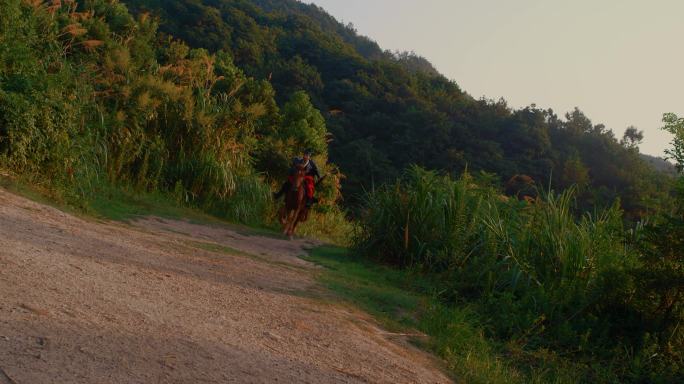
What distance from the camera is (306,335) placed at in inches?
228

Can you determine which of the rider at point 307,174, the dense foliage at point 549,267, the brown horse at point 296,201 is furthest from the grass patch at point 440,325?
the rider at point 307,174

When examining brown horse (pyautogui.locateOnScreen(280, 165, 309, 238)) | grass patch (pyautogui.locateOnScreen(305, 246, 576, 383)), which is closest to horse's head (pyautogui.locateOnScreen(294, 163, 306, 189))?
brown horse (pyautogui.locateOnScreen(280, 165, 309, 238))

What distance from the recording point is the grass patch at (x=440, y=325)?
21.3ft

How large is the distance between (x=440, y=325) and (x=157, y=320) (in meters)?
3.48

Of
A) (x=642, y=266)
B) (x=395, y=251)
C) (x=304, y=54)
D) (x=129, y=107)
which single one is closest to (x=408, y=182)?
(x=395, y=251)

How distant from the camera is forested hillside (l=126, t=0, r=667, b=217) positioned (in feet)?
112

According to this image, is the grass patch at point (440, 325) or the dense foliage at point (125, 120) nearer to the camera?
the grass patch at point (440, 325)

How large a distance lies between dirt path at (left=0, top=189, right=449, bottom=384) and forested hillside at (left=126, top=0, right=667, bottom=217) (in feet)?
74.3

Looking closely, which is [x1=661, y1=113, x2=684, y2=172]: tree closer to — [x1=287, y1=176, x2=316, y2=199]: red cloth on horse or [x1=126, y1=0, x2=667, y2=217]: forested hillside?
[x1=287, y1=176, x2=316, y2=199]: red cloth on horse

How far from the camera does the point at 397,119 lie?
38.2m

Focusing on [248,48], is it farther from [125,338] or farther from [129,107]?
[125,338]

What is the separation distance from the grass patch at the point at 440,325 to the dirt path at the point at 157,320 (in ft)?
1.20

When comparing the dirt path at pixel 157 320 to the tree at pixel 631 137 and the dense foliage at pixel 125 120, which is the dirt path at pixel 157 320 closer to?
the dense foliage at pixel 125 120

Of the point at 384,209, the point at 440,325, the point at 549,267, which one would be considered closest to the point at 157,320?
the point at 440,325
